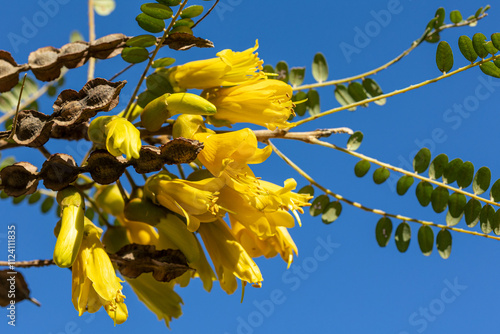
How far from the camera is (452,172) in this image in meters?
1.65

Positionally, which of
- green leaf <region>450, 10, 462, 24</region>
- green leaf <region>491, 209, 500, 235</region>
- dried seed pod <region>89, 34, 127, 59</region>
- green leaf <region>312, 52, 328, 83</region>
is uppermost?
dried seed pod <region>89, 34, 127, 59</region>

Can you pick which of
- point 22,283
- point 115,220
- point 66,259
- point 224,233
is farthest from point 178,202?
point 22,283

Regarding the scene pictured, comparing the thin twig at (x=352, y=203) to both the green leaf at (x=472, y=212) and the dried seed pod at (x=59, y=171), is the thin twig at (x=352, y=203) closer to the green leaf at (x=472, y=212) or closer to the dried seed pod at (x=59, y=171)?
the green leaf at (x=472, y=212)

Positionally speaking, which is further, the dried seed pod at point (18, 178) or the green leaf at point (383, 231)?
the green leaf at point (383, 231)

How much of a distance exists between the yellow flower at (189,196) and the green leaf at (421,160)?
703 millimetres

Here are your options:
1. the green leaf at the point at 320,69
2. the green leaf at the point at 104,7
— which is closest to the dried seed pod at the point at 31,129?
the green leaf at the point at 104,7

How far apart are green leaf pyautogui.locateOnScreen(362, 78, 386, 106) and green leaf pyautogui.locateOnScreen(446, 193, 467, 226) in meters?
0.41

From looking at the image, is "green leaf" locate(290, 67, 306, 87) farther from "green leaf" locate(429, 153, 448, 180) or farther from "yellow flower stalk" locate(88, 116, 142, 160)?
"yellow flower stalk" locate(88, 116, 142, 160)

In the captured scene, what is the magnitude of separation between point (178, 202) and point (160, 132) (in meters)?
0.20

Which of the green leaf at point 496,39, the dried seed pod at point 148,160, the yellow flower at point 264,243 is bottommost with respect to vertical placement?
the yellow flower at point 264,243

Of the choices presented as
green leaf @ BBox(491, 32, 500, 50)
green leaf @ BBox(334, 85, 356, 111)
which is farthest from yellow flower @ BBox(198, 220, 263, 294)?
→ green leaf @ BBox(491, 32, 500, 50)

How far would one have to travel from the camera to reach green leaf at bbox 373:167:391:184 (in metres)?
1.76

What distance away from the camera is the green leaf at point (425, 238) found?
5.68 ft

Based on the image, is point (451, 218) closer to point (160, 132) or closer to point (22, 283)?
point (160, 132)
